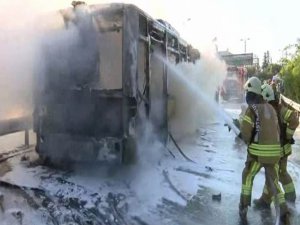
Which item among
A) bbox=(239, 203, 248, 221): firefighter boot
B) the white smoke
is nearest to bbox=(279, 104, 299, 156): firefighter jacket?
bbox=(239, 203, 248, 221): firefighter boot

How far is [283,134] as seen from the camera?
17.6ft

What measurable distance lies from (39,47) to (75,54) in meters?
0.61

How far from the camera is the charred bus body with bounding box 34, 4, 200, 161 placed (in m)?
5.80

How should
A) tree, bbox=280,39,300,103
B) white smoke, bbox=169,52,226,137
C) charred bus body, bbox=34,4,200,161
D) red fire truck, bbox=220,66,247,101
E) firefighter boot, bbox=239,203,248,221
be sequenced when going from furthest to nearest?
1. red fire truck, bbox=220,66,247,101
2. tree, bbox=280,39,300,103
3. white smoke, bbox=169,52,226,137
4. charred bus body, bbox=34,4,200,161
5. firefighter boot, bbox=239,203,248,221

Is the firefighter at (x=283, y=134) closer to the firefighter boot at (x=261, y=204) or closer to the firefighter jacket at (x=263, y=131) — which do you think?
the firefighter boot at (x=261, y=204)

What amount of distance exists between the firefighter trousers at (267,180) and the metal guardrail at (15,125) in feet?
10.7

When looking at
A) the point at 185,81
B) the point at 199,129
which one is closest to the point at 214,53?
the point at 199,129

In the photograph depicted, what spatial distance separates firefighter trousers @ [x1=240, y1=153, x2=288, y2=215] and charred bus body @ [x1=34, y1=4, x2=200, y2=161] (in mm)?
1698

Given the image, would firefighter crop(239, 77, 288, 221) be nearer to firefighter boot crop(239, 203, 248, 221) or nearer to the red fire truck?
firefighter boot crop(239, 203, 248, 221)

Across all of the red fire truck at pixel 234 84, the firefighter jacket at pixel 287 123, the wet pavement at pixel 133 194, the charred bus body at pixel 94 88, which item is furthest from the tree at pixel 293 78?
the firefighter jacket at pixel 287 123

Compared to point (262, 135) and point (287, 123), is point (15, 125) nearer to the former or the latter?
point (262, 135)

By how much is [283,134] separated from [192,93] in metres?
5.10

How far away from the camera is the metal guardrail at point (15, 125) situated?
604cm

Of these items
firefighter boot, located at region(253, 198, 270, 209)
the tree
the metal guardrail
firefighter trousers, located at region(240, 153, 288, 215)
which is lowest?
firefighter boot, located at region(253, 198, 270, 209)
